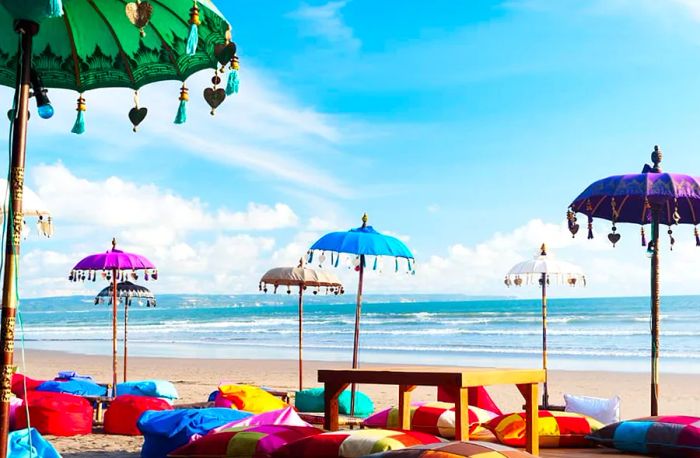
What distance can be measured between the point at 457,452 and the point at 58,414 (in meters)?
5.75

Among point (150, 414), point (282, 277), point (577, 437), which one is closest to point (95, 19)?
point (150, 414)

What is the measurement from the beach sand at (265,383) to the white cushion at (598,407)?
2.41 metres

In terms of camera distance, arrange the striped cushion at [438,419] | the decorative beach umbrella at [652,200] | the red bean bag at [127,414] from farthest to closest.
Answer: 1. the red bean bag at [127,414]
2. the decorative beach umbrella at [652,200]
3. the striped cushion at [438,419]

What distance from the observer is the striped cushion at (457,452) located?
3.58m

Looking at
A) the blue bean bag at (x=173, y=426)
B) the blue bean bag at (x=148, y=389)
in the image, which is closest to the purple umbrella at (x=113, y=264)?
the blue bean bag at (x=148, y=389)

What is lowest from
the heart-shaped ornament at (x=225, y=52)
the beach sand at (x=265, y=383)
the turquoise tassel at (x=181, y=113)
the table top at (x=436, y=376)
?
the beach sand at (x=265, y=383)

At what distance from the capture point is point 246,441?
5.29 metres

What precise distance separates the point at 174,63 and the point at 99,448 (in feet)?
13.2

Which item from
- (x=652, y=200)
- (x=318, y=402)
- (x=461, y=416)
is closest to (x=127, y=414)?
(x=318, y=402)

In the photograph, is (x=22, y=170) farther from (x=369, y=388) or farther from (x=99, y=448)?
(x=369, y=388)

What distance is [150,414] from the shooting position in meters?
6.64

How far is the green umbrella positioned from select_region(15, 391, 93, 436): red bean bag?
13.1ft

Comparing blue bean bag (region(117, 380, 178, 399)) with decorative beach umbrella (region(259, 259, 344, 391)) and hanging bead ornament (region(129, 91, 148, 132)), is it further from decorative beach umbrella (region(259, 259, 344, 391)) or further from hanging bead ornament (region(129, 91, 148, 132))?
hanging bead ornament (region(129, 91, 148, 132))

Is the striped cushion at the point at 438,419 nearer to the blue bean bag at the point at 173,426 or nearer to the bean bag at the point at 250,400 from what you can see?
the bean bag at the point at 250,400
